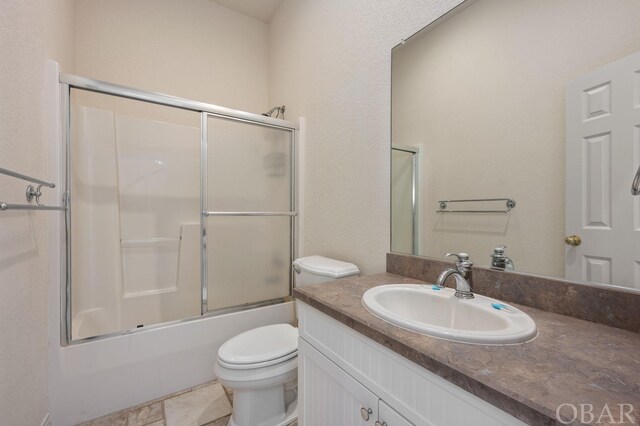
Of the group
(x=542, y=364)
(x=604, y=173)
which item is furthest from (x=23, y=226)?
(x=604, y=173)

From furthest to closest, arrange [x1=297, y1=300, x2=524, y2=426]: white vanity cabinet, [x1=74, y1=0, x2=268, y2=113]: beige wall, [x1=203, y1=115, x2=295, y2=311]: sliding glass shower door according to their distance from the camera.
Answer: [x1=74, y1=0, x2=268, y2=113]: beige wall < [x1=203, y1=115, x2=295, y2=311]: sliding glass shower door < [x1=297, y1=300, x2=524, y2=426]: white vanity cabinet

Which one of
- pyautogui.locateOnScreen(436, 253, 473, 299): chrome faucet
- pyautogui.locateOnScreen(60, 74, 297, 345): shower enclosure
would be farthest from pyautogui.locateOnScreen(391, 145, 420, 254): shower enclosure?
pyautogui.locateOnScreen(60, 74, 297, 345): shower enclosure

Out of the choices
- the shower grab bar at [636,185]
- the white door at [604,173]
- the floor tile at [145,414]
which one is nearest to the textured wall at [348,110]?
the white door at [604,173]

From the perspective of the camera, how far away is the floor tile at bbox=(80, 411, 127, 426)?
4.56 ft

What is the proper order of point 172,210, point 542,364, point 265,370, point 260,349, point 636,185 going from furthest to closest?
point 172,210, point 260,349, point 265,370, point 636,185, point 542,364

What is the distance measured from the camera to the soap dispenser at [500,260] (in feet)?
2.98

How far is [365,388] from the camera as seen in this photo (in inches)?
29.7

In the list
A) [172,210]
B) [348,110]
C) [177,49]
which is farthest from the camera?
[177,49]

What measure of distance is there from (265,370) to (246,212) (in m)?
1.04

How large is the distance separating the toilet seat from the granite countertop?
689 millimetres

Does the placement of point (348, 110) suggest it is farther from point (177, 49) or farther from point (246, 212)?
point (177, 49)

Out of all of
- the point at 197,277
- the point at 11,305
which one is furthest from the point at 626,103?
the point at 197,277

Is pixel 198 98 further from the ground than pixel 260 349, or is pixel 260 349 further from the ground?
pixel 198 98

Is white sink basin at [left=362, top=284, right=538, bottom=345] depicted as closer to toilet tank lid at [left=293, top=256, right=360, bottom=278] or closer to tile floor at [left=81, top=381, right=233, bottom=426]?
toilet tank lid at [left=293, top=256, right=360, bottom=278]
